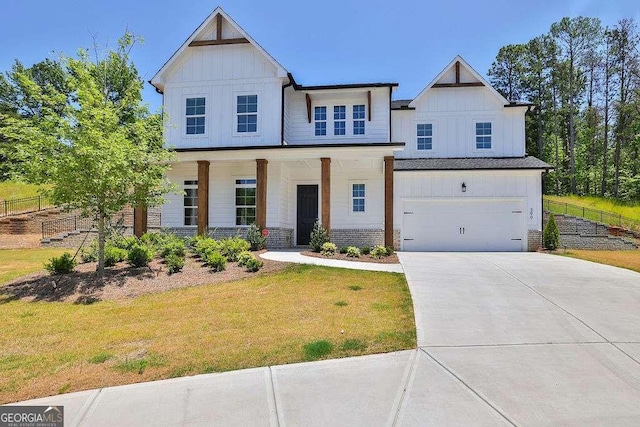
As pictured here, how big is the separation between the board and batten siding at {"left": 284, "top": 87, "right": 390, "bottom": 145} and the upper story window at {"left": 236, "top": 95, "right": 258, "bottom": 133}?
4.80 ft

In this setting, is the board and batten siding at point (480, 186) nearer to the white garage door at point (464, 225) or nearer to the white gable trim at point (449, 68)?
the white garage door at point (464, 225)

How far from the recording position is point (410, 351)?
5.67 metres

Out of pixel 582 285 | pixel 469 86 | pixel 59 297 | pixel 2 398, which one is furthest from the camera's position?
pixel 469 86

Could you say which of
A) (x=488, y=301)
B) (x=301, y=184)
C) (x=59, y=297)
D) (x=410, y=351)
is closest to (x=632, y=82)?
(x=301, y=184)

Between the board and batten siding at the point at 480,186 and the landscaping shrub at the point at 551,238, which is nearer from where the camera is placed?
the landscaping shrub at the point at 551,238

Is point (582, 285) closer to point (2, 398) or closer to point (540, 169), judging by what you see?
point (540, 169)

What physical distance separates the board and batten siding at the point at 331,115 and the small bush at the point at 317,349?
13623 mm

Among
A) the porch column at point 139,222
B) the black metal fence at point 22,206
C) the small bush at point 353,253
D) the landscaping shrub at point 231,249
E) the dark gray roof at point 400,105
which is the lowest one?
the small bush at point 353,253

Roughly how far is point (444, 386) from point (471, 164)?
16.1m

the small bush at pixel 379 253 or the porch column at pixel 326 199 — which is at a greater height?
the porch column at pixel 326 199

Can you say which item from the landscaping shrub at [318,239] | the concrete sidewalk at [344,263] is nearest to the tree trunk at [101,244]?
the concrete sidewalk at [344,263]

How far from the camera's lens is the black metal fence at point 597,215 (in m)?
23.8

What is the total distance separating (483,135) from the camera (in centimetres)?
2072

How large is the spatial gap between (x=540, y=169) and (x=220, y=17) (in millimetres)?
15308
